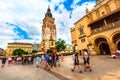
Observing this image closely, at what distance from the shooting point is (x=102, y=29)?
22641 mm

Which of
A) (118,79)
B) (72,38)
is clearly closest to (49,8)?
(72,38)

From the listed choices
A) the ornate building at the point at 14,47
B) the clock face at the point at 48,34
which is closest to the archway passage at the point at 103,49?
the clock face at the point at 48,34

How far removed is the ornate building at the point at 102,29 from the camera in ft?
67.1

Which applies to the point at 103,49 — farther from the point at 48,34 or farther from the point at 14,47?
the point at 14,47

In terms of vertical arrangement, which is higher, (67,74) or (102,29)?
(102,29)

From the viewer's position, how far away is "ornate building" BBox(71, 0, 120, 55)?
20.5 meters

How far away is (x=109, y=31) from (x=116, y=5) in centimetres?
778

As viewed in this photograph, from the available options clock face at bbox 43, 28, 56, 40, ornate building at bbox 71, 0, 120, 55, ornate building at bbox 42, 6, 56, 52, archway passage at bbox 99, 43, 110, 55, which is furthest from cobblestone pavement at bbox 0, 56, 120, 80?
clock face at bbox 43, 28, 56, 40

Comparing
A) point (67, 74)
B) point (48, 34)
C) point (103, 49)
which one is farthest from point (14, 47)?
point (67, 74)

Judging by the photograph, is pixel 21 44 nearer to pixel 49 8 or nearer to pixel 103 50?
pixel 49 8

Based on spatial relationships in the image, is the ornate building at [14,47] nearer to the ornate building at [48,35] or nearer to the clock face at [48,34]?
the ornate building at [48,35]

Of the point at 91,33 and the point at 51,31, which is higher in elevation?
the point at 51,31

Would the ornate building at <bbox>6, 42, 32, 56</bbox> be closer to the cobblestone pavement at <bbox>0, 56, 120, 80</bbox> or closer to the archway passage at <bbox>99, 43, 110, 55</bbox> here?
the archway passage at <bbox>99, 43, 110, 55</bbox>

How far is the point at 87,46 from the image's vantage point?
1077 inches
